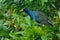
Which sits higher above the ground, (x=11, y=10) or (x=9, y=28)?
(x=11, y=10)

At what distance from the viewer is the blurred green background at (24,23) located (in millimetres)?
3127

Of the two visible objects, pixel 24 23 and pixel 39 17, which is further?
pixel 39 17

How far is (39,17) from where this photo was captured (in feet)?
12.0

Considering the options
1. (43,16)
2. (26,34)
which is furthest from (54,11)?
(26,34)

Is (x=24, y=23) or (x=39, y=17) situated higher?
(x=39, y=17)

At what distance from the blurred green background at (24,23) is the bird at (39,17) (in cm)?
6

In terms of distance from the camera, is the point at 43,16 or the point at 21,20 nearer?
the point at 21,20

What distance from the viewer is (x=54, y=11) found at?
146 inches

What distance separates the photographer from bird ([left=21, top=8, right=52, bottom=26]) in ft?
11.5

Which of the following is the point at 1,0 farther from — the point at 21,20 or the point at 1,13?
the point at 21,20

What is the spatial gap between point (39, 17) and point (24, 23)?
482 millimetres

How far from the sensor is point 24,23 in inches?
127

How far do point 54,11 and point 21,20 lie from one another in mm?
627

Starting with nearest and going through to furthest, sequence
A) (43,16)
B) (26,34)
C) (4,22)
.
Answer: (26,34) → (4,22) → (43,16)
